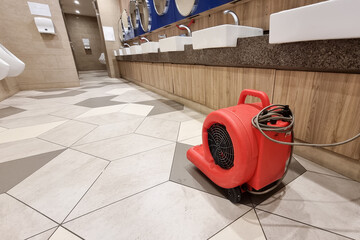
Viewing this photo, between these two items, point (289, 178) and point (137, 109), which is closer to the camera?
point (289, 178)

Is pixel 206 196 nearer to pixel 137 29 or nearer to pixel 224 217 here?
pixel 224 217

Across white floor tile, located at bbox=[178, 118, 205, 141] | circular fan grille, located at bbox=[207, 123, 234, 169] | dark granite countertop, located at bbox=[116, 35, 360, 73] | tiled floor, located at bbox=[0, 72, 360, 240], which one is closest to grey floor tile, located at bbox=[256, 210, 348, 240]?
tiled floor, located at bbox=[0, 72, 360, 240]

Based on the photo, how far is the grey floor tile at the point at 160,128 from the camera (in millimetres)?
1275

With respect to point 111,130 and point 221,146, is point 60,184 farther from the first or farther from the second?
point 221,146

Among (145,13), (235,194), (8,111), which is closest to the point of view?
(235,194)

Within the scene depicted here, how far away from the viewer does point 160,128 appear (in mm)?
1406

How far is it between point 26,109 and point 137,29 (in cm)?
250

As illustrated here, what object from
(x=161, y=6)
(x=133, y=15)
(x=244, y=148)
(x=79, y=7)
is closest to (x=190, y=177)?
(x=244, y=148)

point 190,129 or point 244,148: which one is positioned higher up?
point 244,148

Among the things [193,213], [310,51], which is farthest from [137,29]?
[193,213]

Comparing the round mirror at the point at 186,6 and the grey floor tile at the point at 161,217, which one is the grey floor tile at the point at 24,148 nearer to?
the grey floor tile at the point at 161,217

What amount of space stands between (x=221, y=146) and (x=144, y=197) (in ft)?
1.30

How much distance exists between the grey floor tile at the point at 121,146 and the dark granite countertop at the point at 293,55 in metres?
0.75

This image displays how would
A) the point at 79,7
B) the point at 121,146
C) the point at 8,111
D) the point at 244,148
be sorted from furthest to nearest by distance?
the point at 79,7, the point at 8,111, the point at 121,146, the point at 244,148
